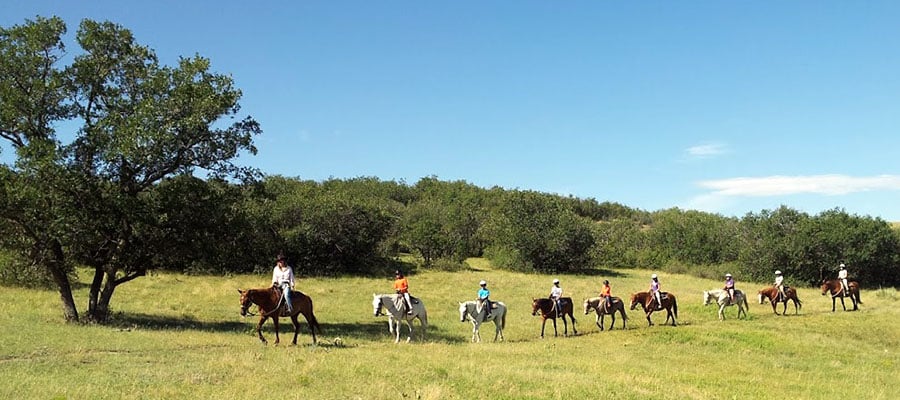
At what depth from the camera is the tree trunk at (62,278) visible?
21992mm

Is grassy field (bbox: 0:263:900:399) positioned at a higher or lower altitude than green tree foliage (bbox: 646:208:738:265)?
lower

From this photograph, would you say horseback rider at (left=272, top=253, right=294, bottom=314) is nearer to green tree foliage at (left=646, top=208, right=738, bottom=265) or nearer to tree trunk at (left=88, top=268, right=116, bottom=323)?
tree trunk at (left=88, top=268, right=116, bottom=323)

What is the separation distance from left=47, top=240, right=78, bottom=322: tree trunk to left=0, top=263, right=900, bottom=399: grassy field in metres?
0.75

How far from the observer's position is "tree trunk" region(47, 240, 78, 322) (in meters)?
22.0

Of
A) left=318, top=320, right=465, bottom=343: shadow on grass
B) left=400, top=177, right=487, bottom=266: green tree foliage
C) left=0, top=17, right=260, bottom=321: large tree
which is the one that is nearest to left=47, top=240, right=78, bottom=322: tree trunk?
left=0, top=17, right=260, bottom=321: large tree

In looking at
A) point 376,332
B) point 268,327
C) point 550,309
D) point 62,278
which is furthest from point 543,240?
point 62,278

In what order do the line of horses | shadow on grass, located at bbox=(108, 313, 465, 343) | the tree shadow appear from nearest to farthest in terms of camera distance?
the line of horses, the tree shadow, shadow on grass, located at bbox=(108, 313, 465, 343)

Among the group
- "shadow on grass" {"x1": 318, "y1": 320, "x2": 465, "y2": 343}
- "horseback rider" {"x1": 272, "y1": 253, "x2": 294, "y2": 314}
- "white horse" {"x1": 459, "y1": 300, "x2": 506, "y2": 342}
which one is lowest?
"shadow on grass" {"x1": 318, "y1": 320, "x2": 465, "y2": 343}

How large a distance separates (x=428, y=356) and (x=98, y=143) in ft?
45.5

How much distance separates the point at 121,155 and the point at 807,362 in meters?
24.1

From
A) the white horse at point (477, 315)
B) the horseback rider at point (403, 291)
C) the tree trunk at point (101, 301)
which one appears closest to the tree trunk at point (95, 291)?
the tree trunk at point (101, 301)

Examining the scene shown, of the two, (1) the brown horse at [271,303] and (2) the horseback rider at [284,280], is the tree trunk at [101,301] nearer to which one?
(1) the brown horse at [271,303]

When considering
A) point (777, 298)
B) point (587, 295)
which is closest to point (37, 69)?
point (587, 295)

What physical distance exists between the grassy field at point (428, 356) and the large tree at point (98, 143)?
9.01 ft
